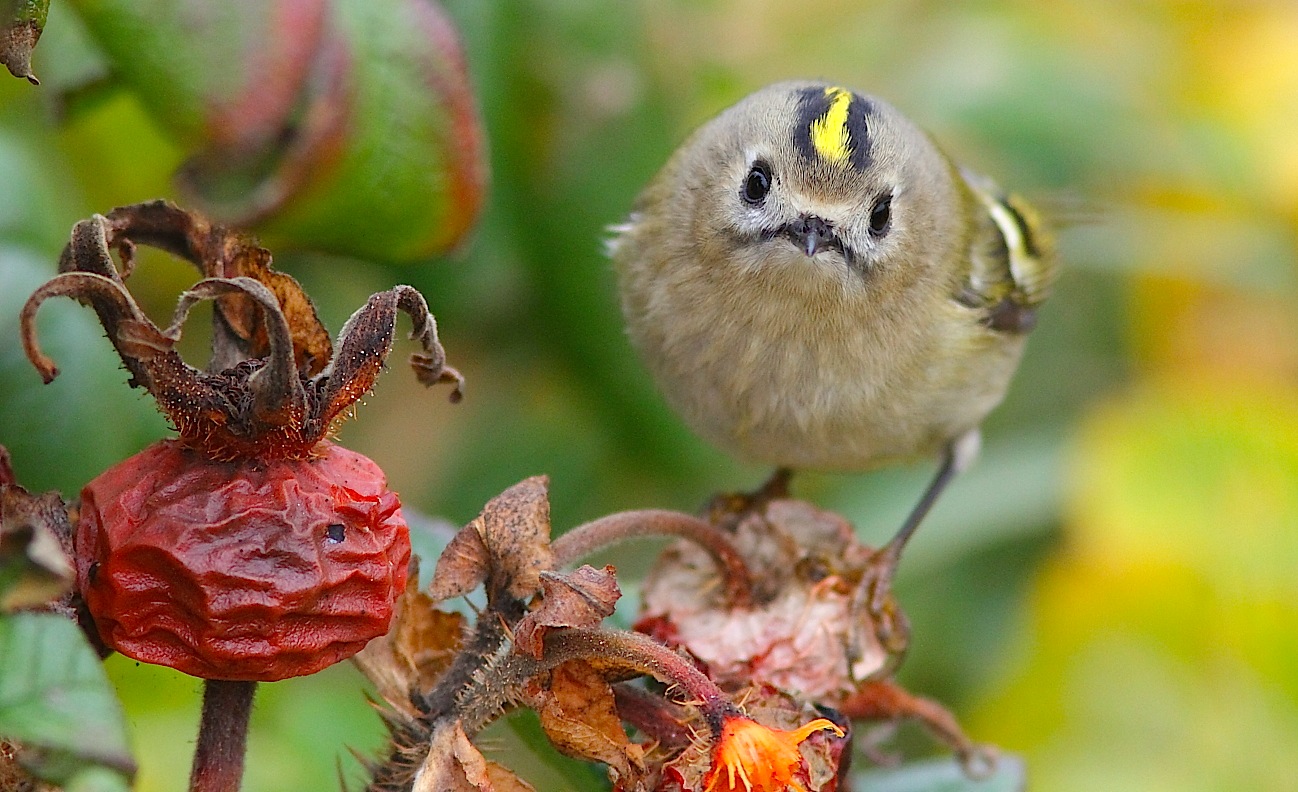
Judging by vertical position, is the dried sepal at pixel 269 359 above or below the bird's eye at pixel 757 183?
below

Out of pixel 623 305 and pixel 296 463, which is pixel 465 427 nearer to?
pixel 623 305

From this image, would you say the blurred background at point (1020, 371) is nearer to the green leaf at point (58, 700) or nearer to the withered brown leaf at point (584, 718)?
the withered brown leaf at point (584, 718)

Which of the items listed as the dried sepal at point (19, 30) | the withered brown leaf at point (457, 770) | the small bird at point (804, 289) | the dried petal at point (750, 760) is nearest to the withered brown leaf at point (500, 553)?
the withered brown leaf at point (457, 770)

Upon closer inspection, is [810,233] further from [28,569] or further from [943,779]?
[28,569]

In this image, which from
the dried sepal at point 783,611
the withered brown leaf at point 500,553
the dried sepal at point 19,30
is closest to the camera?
the dried sepal at point 19,30

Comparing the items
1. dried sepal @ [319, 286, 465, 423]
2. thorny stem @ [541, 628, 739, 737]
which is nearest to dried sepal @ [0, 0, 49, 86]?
dried sepal @ [319, 286, 465, 423]

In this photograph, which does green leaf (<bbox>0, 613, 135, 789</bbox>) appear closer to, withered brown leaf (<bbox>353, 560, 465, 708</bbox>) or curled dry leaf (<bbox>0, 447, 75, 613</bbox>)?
curled dry leaf (<bbox>0, 447, 75, 613</bbox>)
